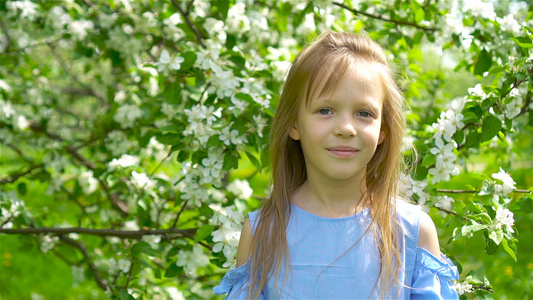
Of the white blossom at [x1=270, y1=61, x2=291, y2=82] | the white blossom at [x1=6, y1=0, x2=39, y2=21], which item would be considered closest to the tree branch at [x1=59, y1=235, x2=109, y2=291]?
the white blossom at [x1=6, y1=0, x2=39, y2=21]

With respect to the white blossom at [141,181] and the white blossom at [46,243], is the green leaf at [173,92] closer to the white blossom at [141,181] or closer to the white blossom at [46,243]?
the white blossom at [141,181]

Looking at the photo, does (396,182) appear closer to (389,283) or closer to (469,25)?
(389,283)

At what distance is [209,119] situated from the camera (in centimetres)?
238

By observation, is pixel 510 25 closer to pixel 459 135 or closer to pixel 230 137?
pixel 459 135

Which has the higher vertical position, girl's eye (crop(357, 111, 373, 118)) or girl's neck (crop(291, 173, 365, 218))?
girl's eye (crop(357, 111, 373, 118))

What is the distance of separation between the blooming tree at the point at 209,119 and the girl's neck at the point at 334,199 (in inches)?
10.5

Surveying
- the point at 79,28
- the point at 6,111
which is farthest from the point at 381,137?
the point at 6,111

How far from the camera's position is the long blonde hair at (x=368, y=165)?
1.69 m

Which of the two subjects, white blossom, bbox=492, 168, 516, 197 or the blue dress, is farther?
white blossom, bbox=492, 168, 516, 197

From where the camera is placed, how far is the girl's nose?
1.62 m

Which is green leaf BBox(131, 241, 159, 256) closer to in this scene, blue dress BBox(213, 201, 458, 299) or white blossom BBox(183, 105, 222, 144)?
white blossom BBox(183, 105, 222, 144)

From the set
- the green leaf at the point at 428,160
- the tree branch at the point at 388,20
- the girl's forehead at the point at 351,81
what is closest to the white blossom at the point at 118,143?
the tree branch at the point at 388,20

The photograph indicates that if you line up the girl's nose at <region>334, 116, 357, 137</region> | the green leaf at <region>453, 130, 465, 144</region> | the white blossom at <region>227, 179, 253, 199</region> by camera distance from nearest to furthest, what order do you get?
the girl's nose at <region>334, 116, 357, 137</region> → the green leaf at <region>453, 130, 465, 144</region> → the white blossom at <region>227, 179, 253, 199</region>

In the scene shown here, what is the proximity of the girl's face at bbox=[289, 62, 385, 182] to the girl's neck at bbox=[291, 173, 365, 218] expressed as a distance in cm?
8
